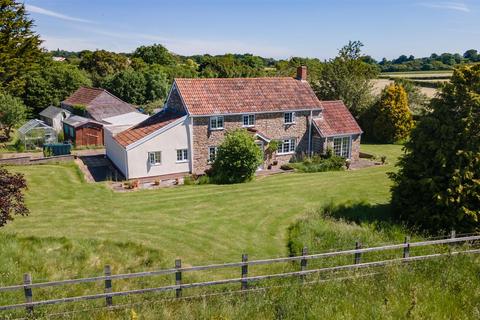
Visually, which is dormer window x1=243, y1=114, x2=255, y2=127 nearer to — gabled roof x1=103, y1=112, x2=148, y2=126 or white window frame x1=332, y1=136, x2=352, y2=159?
white window frame x1=332, y1=136, x2=352, y2=159

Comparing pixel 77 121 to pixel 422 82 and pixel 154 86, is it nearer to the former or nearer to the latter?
pixel 154 86

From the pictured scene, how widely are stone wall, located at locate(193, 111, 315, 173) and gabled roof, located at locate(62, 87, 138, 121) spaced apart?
63.3 feet

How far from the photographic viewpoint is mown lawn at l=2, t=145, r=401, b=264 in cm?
1867

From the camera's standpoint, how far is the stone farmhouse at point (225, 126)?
104ft

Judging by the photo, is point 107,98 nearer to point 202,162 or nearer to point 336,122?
point 202,162

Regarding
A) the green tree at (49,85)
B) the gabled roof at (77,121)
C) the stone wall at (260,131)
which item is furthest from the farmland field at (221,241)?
the green tree at (49,85)

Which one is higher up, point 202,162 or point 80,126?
point 80,126

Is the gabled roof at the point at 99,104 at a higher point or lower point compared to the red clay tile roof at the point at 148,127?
higher

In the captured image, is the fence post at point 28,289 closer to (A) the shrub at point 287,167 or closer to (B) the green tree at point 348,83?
(A) the shrub at point 287,167

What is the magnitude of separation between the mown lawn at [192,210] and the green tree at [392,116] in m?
18.1

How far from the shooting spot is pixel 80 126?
42969 millimetres

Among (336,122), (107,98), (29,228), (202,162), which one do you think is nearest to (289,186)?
(202,162)

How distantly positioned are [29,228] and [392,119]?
4134cm

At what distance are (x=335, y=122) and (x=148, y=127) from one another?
58.5 ft
